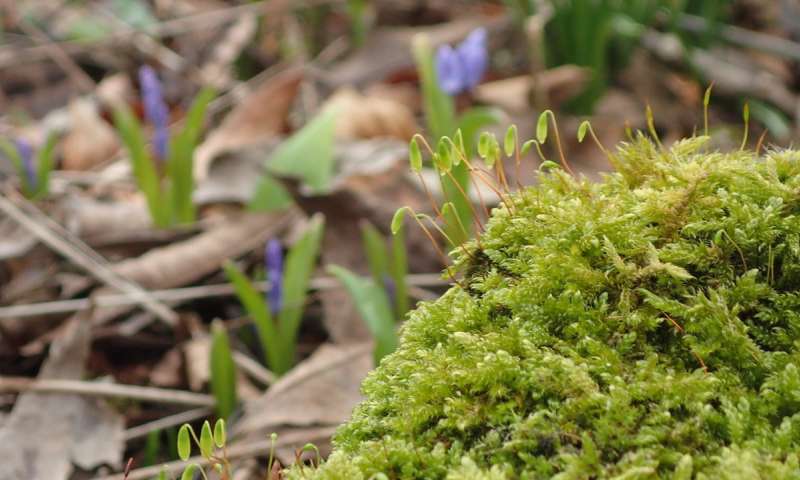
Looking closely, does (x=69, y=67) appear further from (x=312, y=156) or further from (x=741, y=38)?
(x=741, y=38)

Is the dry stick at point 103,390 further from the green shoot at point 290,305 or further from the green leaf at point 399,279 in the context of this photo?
the green leaf at point 399,279

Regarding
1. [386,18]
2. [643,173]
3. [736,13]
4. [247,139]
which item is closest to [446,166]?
[643,173]

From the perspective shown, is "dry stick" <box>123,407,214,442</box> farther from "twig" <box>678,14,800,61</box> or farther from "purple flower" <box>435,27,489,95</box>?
"twig" <box>678,14,800,61</box>

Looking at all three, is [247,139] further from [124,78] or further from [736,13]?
[736,13]

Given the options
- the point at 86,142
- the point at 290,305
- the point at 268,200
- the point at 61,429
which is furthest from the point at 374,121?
the point at 61,429

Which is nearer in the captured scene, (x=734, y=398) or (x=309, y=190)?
(x=734, y=398)

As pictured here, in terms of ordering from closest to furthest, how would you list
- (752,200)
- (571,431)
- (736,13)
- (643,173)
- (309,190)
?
(571,431) < (752,200) < (643,173) < (309,190) < (736,13)

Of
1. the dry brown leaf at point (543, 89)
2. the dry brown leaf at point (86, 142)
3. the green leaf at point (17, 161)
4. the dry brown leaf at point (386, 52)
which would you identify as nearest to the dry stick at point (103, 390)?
the green leaf at point (17, 161)

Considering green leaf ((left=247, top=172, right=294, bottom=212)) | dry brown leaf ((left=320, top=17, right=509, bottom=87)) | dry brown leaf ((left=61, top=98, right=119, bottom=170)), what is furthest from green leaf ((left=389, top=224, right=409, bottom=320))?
dry brown leaf ((left=320, top=17, right=509, bottom=87))
